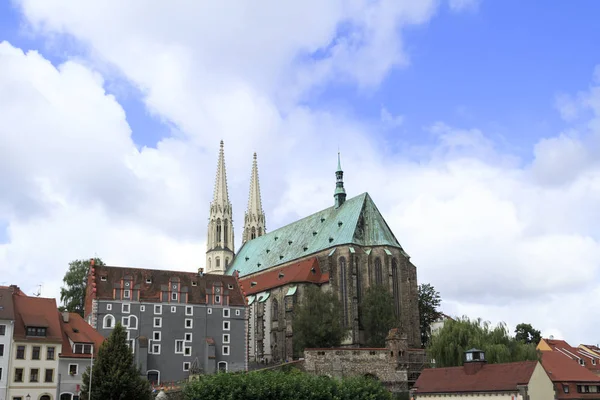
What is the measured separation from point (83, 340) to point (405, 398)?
3091cm

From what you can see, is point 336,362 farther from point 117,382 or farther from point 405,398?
point 117,382

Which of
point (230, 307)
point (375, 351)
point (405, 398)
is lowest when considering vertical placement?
point (405, 398)

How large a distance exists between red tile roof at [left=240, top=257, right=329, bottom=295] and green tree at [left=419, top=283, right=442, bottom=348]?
1623 cm

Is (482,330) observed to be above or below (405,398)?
above

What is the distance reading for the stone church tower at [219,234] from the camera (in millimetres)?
139000

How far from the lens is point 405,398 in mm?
69062

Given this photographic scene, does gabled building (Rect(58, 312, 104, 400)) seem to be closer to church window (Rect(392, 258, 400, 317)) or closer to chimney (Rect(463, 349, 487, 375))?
chimney (Rect(463, 349, 487, 375))

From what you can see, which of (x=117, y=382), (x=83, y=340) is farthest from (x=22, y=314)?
(x=117, y=382)

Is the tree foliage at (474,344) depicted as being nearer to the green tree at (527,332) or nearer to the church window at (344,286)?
the church window at (344,286)

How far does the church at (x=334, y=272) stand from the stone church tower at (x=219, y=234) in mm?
16267

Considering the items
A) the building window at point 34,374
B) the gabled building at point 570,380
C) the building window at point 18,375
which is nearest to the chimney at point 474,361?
the gabled building at point 570,380

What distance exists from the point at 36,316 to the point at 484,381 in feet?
130

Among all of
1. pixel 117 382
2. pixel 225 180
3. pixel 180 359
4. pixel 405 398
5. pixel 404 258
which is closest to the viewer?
pixel 117 382

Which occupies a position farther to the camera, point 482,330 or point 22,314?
point 482,330
